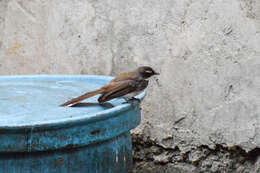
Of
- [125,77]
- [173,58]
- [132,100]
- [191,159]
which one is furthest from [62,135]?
[191,159]

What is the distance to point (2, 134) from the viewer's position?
158 centimetres

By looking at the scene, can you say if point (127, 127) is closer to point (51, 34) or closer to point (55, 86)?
point (55, 86)

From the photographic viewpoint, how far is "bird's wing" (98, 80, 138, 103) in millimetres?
1976

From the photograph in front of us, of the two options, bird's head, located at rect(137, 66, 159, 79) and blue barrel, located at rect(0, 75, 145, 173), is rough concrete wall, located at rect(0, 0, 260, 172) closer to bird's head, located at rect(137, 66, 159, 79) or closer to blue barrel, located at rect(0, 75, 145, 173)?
bird's head, located at rect(137, 66, 159, 79)

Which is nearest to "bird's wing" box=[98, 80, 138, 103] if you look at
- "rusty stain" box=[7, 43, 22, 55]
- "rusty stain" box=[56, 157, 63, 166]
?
"rusty stain" box=[56, 157, 63, 166]

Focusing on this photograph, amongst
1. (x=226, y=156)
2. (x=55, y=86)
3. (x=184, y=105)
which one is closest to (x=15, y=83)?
(x=55, y=86)

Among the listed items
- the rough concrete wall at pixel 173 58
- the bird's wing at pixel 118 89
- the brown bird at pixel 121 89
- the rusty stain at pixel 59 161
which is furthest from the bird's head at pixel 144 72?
the rusty stain at pixel 59 161

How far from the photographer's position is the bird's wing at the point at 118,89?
1976 millimetres

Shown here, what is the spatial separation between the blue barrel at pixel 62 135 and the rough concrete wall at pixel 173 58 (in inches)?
29.6

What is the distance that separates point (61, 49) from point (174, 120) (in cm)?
112

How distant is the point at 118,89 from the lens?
2.09 m

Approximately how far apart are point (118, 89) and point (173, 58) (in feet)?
2.85

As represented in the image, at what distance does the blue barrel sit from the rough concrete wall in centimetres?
75

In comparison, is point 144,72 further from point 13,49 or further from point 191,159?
point 13,49
